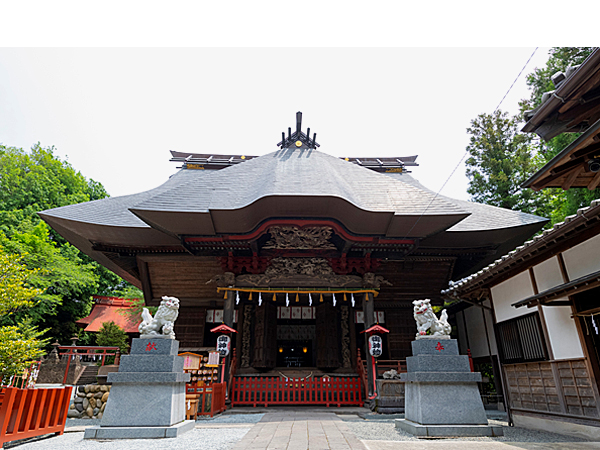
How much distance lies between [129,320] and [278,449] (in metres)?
20.0

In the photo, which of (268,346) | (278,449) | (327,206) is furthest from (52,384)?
(278,449)

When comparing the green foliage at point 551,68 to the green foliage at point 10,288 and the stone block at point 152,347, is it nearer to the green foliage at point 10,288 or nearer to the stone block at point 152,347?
the stone block at point 152,347

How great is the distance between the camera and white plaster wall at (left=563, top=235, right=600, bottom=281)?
5.60m

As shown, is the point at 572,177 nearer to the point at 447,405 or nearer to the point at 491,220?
the point at 447,405

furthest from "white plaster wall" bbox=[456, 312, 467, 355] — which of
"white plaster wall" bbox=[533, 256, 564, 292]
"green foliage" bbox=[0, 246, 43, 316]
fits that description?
"green foliage" bbox=[0, 246, 43, 316]

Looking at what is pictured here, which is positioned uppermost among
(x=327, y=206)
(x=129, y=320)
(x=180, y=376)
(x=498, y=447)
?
(x=327, y=206)

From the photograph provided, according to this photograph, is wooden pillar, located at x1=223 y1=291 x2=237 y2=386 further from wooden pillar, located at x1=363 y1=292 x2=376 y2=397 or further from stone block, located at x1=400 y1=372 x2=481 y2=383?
stone block, located at x1=400 y1=372 x2=481 y2=383

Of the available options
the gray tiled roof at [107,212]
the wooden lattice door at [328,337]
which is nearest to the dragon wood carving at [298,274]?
the wooden lattice door at [328,337]

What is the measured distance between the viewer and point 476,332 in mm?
12594

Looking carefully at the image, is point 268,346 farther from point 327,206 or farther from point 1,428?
point 1,428

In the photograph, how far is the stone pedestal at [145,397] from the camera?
5453mm

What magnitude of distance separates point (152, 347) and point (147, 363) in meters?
0.28

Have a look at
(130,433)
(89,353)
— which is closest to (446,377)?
(130,433)

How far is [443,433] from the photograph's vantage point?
18.1ft
